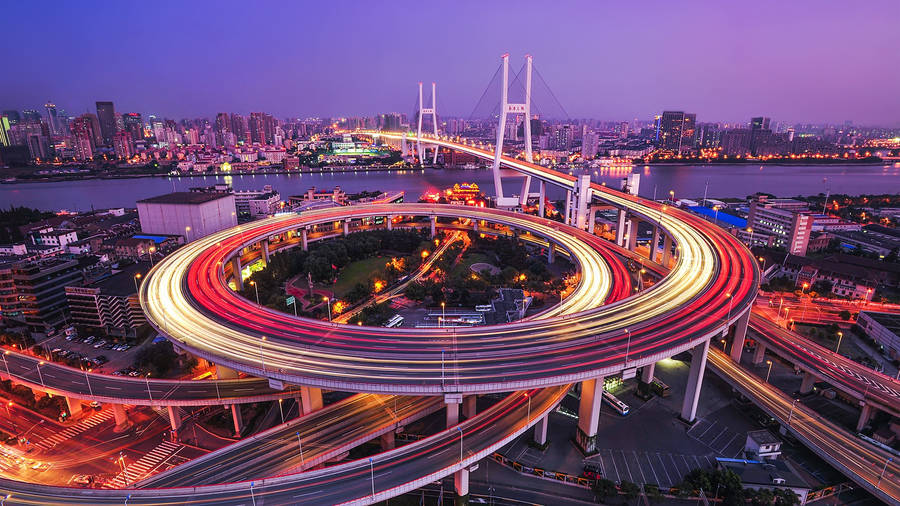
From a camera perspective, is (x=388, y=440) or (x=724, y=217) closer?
(x=388, y=440)

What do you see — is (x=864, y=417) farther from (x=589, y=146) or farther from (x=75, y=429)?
(x=589, y=146)

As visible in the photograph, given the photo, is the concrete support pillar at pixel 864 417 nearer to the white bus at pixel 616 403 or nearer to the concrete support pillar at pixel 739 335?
the concrete support pillar at pixel 739 335

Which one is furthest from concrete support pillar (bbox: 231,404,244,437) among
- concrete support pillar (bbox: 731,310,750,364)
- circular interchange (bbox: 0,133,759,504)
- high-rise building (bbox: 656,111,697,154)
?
high-rise building (bbox: 656,111,697,154)

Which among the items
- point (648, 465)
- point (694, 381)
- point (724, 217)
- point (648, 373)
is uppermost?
point (724, 217)

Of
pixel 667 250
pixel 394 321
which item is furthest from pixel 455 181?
pixel 394 321

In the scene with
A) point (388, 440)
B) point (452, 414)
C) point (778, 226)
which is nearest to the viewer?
point (452, 414)

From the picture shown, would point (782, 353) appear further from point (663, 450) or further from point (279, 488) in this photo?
point (279, 488)

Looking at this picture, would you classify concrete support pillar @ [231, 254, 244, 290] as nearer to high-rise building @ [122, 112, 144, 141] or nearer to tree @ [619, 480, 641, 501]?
tree @ [619, 480, 641, 501]
